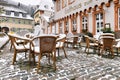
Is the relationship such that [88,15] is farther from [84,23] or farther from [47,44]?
[47,44]

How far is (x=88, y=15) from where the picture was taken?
12188 millimetres

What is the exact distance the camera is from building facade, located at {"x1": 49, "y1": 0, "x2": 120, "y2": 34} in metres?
9.66

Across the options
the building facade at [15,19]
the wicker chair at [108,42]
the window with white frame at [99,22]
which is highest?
the building facade at [15,19]

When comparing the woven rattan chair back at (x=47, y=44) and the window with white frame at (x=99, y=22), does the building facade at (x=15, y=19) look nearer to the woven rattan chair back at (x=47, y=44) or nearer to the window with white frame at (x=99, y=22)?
the window with white frame at (x=99, y=22)

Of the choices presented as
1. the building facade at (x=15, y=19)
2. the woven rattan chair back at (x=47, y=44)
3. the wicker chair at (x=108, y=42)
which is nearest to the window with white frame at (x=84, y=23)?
the wicker chair at (x=108, y=42)

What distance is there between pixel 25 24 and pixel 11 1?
12.4m

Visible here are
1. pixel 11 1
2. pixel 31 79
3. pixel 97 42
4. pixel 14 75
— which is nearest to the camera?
pixel 31 79

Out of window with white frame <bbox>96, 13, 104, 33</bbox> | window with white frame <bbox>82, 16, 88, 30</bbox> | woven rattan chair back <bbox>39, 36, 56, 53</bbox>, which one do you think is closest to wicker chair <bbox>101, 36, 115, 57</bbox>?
woven rattan chair back <bbox>39, 36, 56, 53</bbox>

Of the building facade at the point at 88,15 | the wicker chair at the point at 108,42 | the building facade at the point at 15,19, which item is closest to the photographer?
the wicker chair at the point at 108,42

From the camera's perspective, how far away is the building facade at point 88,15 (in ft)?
31.7

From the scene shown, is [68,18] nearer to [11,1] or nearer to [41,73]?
[41,73]

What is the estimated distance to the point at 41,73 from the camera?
11.4 feet

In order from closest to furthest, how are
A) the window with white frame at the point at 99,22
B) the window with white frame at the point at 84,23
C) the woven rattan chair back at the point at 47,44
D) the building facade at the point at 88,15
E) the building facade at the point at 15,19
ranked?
the woven rattan chair back at the point at 47,44 < the building facade at the point at 88,15 < the window with white frame at the point at 99,22 < the window with white frame at the point at 84,23 < the building facade at the point at 15,19

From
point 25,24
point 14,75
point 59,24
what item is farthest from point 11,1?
point 14,75
